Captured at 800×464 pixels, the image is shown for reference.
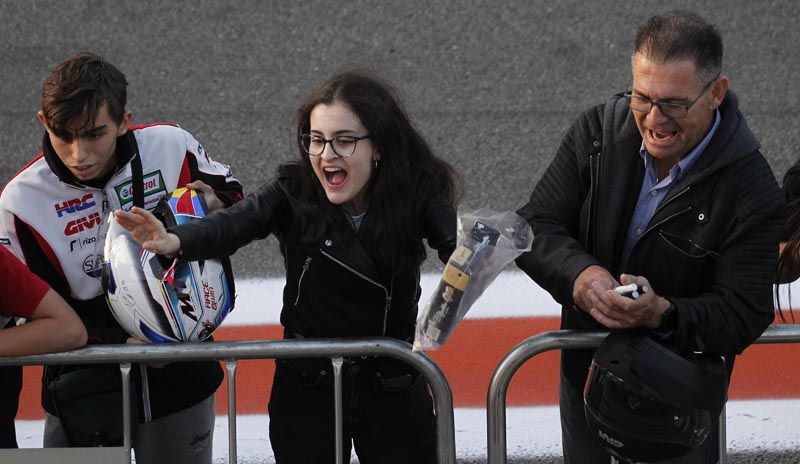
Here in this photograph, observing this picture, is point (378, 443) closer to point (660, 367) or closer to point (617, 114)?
point (660, 367)

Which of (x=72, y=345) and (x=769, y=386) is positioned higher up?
(x=72, y=345)

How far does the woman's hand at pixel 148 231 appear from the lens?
3291 millimetres

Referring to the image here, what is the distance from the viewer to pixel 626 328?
3.09 m

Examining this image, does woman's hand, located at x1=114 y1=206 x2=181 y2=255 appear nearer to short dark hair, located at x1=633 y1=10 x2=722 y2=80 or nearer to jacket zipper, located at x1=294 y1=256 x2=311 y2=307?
jacket zipper, located at x1=294 y1=256 x2=311 y2=307

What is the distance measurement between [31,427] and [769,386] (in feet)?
11.1

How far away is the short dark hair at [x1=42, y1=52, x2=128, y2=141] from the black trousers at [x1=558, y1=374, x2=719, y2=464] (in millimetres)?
1651

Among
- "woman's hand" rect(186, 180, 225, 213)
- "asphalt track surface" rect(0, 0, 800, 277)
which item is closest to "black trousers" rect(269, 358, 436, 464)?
"woman's hand" rect(186, 180, 225, 213)

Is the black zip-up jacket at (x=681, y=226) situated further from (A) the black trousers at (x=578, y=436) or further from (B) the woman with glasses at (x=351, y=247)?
(B) the woman with glasses at (x=351, y=247)

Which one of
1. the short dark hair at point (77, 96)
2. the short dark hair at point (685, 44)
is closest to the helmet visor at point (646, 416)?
the short dark hair at point (685, 44)

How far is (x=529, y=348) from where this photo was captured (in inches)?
127

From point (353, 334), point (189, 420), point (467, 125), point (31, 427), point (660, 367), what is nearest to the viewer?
point (660, 367)

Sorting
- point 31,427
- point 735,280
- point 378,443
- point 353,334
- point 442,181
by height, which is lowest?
point 31,427

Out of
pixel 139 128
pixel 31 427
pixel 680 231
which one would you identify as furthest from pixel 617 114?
pixel 31 427

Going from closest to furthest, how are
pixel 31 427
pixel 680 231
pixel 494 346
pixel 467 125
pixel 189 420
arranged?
pixel 680 231 → pixel 189 420 → pixel 31 427 → pixel 494 346 → pixel 467 125
